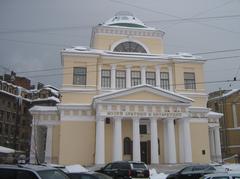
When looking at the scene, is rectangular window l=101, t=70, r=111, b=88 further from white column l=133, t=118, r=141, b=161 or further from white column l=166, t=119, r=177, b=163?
white column l=166, t=119, r=177, b=163

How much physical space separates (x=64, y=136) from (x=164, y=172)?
1150 centimetres

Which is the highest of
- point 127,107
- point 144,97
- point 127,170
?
point 144,97

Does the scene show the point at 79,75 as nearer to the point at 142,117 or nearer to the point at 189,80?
the point at 142,117

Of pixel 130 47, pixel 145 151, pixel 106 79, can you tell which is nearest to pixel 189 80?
pixel 130 47

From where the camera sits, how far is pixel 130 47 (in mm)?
44094

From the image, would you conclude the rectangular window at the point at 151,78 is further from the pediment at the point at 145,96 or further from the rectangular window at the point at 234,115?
the rectangular window at the point at 234,115

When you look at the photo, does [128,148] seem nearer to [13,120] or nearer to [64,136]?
[64,136]

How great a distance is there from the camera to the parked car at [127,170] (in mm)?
21156

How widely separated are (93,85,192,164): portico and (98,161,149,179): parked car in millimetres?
10922

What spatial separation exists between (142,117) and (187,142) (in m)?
5.34

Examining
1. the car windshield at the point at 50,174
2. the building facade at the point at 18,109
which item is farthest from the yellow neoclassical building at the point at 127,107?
the car windshield at the point at 50,174

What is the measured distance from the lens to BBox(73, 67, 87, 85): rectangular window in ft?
130

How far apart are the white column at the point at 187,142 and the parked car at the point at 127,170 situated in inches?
539

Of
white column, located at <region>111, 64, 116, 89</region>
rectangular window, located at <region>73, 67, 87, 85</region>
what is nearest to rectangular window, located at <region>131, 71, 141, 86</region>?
white column, located at <region>111, 64, 116, 89</region>
